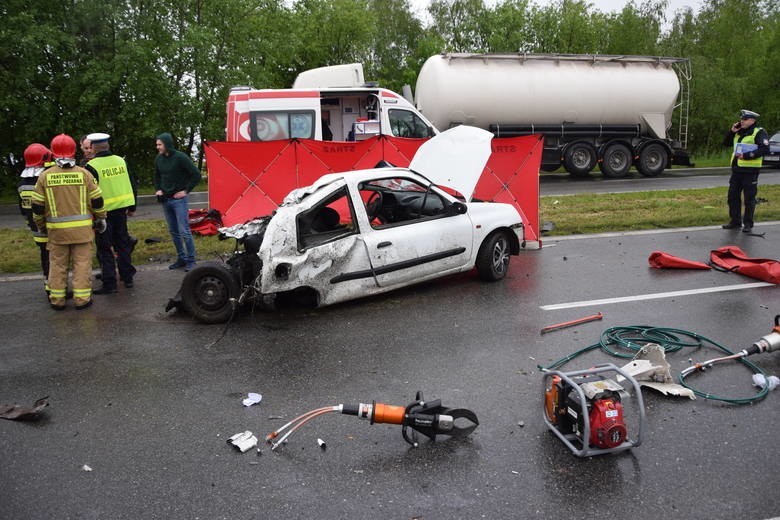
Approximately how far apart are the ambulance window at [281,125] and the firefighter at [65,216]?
742 cm

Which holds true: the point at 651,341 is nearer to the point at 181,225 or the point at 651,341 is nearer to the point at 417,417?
the point at 417,417

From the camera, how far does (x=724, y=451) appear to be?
3691 mm

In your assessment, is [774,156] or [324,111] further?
[774,156]

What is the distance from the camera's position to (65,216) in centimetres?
687

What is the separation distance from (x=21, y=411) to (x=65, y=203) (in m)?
3.21

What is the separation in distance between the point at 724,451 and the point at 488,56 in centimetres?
1778

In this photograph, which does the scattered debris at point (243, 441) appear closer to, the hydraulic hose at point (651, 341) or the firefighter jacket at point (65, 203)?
the hydraulic hose at point (651, 341)

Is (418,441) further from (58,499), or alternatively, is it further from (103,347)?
(103,347)

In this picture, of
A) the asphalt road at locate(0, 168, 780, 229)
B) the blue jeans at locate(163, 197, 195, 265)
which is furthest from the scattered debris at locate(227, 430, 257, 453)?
the asphalt road at locate(0, 168, 780, 229)

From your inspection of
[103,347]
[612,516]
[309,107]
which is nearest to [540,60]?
[309,107]

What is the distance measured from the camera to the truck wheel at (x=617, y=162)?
20609 mm

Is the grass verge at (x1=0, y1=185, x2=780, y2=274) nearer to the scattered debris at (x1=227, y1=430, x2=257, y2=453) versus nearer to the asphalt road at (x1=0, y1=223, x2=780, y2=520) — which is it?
the asphalt road at (x1=0, y1=223, x2=780, y2=520)

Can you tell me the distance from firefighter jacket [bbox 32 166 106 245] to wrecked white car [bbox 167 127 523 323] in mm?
1560

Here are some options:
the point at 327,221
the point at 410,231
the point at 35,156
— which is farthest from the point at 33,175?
the point at 410,231
